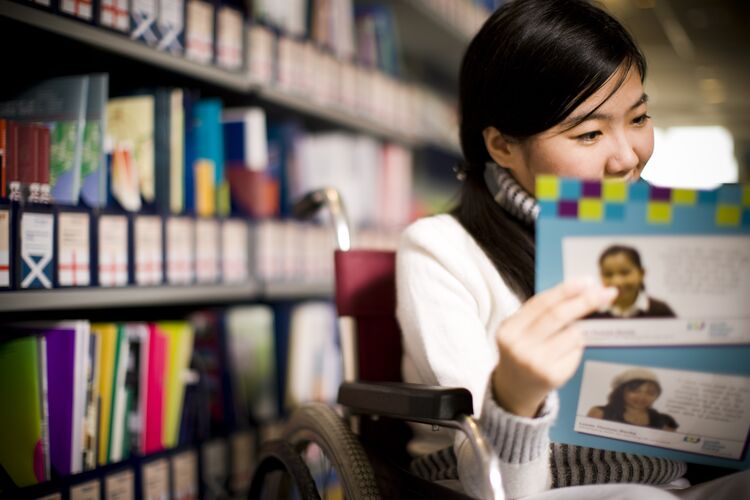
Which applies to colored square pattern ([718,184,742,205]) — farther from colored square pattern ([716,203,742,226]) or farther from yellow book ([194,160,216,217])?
yellow book ([194,160,216,217])

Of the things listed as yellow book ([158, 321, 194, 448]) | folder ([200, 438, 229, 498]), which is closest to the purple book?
yellow book ([158, 321, 194, 448])

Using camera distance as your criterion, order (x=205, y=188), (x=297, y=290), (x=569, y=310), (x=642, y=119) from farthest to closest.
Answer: (x=297, y=290)
(x=205, y=188)
(x=642, y=119)
(x=569, y=310)

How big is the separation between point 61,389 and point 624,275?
1.03m

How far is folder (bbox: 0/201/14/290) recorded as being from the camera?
1191mm

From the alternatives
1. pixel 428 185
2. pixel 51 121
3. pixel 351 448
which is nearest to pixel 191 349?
pixel 51 121

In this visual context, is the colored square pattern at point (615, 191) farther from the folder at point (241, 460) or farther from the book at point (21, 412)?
the folder at point (241, 460)

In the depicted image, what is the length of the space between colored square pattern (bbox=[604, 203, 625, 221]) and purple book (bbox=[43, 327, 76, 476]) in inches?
38.8

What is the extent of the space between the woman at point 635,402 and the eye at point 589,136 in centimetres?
40

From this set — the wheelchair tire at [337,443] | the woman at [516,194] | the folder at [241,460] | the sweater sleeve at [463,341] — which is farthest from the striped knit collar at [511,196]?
the folder at [241,460]

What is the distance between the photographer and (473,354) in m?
1.00

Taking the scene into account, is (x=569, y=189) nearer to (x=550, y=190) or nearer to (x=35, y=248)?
(x=550, y=190)

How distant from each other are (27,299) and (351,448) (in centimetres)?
64

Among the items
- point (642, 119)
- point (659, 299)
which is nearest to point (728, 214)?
point (659, 299)

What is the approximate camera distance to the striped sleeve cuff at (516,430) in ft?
2.70
